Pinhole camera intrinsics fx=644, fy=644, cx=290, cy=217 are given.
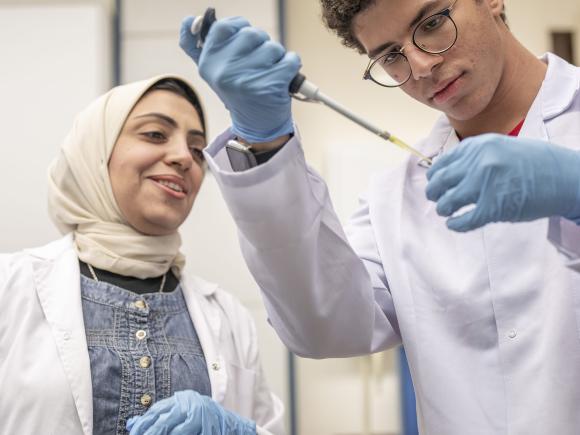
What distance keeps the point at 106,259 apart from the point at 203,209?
4.25 ft

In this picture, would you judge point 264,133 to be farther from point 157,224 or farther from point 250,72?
point 157,224

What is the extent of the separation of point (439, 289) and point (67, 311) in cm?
88

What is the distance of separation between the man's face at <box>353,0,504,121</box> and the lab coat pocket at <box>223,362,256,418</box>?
878 millimetres

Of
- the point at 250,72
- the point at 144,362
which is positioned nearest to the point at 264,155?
the point at 250,72

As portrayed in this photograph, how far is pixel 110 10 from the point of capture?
10.3ft

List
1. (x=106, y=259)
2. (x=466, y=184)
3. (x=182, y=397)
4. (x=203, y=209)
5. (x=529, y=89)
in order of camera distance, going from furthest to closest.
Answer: (x=203, y=209), (x=106, y=259), (x=182, y=397), (x=529, y=89), (x=466, y=184)

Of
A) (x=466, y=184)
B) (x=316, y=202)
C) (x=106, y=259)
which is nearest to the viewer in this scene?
(x=466, y=184)

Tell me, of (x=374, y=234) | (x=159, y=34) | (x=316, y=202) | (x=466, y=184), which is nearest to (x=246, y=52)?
(x=316, y=202)

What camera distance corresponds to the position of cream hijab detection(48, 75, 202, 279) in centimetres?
170

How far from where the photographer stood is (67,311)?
60.0 inches

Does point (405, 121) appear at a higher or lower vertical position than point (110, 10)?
lower

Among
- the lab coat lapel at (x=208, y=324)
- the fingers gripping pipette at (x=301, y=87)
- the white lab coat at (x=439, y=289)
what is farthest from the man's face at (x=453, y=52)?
the lab coat lapel at (x=208, y=324)

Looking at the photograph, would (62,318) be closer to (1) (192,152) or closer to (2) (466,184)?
(1) (192,152)

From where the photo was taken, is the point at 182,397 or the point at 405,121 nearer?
the point at 182,397
